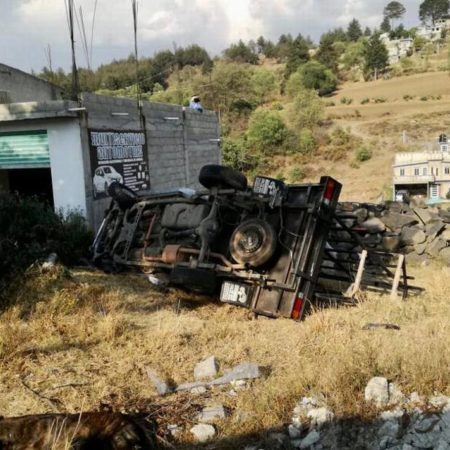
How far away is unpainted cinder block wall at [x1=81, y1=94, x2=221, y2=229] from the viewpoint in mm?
11352

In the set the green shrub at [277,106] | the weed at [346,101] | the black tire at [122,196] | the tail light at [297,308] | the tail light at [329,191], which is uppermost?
the weed at [346,101]

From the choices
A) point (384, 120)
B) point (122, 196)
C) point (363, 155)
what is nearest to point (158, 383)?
point (122, 196)

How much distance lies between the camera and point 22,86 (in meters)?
19.3

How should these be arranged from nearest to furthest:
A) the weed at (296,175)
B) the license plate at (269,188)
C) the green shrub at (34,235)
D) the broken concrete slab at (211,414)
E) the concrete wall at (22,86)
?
the broken concrete slab at (211,414), the license plate at (269,188), the green shrub at (34,235), the concrete wall at (22,86), the weed at (296,175)

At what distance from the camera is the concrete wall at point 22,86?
18.4 metres

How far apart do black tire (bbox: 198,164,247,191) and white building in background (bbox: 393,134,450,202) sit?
12.8 m

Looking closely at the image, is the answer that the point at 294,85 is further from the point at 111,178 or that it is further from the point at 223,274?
the point at 223,274

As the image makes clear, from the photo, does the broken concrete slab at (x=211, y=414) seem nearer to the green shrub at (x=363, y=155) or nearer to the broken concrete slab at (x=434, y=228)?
the broken concrete slab at (x=434, y=228)

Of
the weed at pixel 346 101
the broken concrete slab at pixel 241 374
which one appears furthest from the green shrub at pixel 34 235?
the weed at pixel 346 101

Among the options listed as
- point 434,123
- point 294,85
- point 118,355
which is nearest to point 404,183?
point 118,355

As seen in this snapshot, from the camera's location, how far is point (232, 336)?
6625 millimetres

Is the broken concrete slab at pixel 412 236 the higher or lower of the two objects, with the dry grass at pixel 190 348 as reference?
lower

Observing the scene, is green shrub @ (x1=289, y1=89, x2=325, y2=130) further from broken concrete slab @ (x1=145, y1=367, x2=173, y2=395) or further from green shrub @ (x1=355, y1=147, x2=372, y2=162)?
broken concrete slab @ (x1=145, y1=367, x2=173, y2=395)

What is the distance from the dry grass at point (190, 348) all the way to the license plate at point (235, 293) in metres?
0.20
